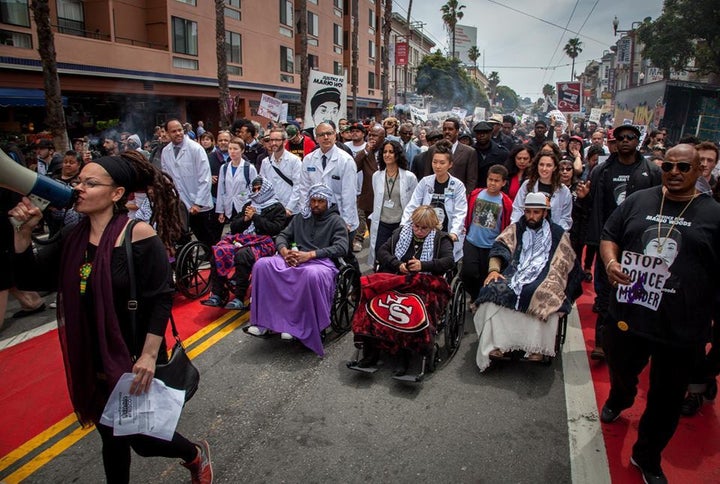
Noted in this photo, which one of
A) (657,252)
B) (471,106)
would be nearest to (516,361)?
(657,252)

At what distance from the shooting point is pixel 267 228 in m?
6.16

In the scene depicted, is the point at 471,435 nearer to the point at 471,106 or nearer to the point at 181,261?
the point at 181,261

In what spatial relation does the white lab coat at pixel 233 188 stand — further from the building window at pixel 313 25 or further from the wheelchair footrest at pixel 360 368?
the building window at pixel 313 25

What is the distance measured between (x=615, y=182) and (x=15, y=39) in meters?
18.6

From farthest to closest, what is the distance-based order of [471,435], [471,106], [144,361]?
[471,106] < [471,435] < [144,361]

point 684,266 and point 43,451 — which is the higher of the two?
point 684,266

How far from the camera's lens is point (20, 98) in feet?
51.3

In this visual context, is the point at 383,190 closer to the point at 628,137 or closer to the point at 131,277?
the point at 628,137

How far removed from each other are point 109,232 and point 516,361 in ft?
12.5

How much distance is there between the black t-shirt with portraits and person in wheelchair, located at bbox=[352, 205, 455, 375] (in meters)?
1.80

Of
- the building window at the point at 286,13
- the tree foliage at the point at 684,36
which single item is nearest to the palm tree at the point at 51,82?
the building window at the point at 286,13

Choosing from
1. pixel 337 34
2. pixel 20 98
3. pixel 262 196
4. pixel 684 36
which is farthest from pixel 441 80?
pixel 262 196

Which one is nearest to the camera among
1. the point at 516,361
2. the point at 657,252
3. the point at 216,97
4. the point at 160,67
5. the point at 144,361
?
the point at 144,361

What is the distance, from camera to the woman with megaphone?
8.05 ft
